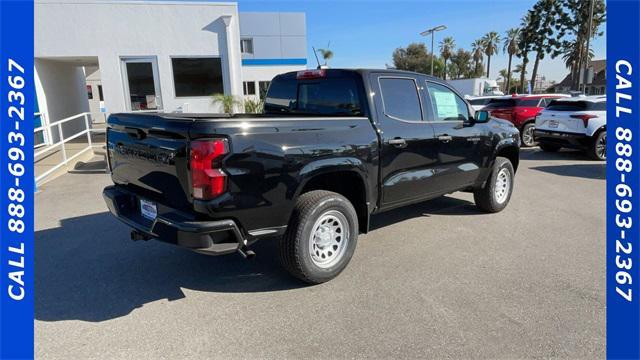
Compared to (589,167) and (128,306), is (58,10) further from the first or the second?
(589,167)

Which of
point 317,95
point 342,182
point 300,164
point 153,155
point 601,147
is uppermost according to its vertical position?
point 317,95

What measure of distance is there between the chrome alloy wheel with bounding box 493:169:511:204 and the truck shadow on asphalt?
340cm

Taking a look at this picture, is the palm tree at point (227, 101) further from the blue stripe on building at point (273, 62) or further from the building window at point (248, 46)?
the building window at point (248, 46)

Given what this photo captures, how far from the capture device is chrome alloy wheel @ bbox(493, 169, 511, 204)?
19.4ft

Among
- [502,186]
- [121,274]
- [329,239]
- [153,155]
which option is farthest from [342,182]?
[502,186]

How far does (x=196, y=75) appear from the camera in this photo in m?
12.8

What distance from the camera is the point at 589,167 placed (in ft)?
31.8

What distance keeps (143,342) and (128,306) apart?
1.96ft

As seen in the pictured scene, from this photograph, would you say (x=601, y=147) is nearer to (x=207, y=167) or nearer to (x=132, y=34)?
(x=207, y=167)

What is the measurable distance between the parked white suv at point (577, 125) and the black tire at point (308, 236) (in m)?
9.42

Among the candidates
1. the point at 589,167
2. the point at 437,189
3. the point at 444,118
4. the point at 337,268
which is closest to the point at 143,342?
the point at 337,268

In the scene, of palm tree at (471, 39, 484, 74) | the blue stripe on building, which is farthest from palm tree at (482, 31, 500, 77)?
the blue stripe on building

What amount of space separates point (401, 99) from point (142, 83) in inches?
419

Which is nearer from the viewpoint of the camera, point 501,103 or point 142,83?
point 142,83
